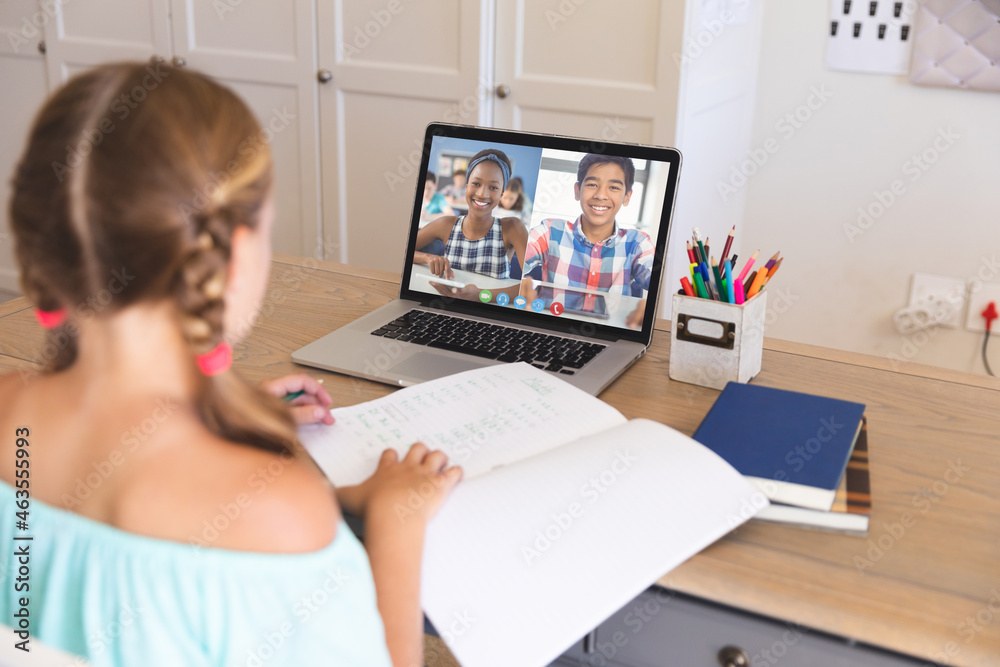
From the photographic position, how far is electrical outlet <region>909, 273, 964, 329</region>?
2291 mm

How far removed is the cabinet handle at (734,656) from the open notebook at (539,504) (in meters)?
0.09

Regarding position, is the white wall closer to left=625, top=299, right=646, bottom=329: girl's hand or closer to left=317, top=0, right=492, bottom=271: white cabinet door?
left=317, top=0, right=492, bottom=271: white cabinet door

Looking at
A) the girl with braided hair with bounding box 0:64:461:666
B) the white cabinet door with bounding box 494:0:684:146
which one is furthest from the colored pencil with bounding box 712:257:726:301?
the white cabinet door with bounding box 494:0:684:146

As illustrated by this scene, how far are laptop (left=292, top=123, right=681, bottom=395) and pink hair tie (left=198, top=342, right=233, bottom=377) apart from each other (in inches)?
15.1

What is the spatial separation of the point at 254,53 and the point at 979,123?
1.84 metres

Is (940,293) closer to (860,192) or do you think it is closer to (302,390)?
(860,192)

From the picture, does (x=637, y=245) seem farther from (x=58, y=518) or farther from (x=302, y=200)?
(x=302, y=200)

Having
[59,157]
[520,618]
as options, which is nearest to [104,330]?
[59,157]

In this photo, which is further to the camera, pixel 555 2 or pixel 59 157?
pixel 555 2

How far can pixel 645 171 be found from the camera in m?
1.09

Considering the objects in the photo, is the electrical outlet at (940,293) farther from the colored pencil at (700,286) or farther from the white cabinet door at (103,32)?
the white cabinet door at (103,32)

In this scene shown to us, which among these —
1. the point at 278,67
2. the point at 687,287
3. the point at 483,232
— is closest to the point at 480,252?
the point at 483,232

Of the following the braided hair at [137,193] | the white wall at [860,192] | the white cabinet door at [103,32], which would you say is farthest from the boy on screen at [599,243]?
the white cabinet door at [103,32]

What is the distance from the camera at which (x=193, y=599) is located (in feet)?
1.88
